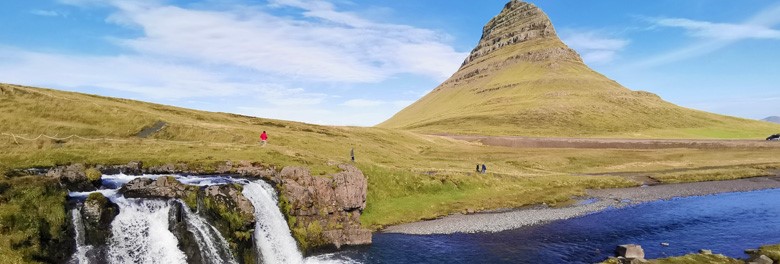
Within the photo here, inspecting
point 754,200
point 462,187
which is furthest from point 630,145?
point 462,187

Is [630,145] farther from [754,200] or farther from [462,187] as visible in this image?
[462,187]

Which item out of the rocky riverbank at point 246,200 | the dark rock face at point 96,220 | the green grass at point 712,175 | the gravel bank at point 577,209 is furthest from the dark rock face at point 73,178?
the green grass at point 712,175

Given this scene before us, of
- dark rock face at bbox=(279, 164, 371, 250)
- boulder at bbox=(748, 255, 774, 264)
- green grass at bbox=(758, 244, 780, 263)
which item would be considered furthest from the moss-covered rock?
green grass at bbox=(758, 244, 780, 263)

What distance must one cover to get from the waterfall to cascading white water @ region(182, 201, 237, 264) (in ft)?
14.3

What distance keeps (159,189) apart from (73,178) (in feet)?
28.8

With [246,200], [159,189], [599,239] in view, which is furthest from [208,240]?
[599,239]

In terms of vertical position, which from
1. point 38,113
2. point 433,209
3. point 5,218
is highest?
point 38,113

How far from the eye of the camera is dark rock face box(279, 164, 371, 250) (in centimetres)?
4666

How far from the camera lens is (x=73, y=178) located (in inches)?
1560

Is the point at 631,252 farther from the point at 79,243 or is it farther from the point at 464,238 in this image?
the point at 79,243

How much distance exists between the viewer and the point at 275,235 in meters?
43.2

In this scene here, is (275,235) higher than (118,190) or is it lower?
lower

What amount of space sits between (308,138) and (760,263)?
265 ft

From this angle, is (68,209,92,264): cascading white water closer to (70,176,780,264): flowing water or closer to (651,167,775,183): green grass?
(70,176,780,264): flowing water
